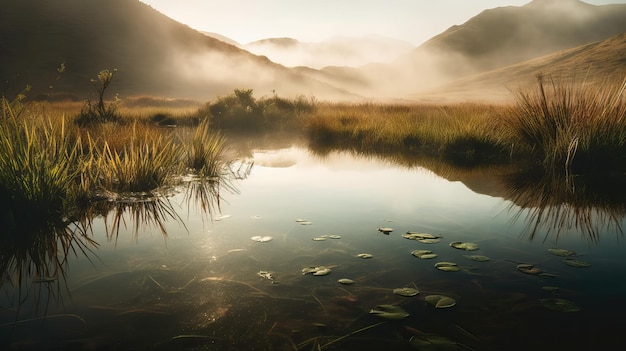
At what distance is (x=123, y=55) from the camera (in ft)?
279

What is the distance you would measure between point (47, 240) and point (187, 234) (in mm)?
1294

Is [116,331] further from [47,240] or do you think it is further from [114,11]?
[114,11]

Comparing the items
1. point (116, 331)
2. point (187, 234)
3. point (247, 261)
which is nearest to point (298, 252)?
point (247, 261)

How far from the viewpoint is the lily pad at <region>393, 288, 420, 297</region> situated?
9.55 ft

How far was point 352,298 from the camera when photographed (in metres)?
2.88

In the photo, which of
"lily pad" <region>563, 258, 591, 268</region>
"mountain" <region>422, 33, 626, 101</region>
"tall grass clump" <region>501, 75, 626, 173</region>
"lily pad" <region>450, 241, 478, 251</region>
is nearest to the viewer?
"lily pad" <region>563, 258, 591, 268</region>

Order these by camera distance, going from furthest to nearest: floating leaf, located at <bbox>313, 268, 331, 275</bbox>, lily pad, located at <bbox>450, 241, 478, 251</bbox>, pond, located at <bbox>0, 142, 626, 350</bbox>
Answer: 1. lily pad, located at <bbox>450, 241, 478, 251</bbox>
2. floating leaf, located at <bbox>313, 268, 331, 275</bbox>
3. pond, located at <bbox>0, 142, 626, 350</bbox>

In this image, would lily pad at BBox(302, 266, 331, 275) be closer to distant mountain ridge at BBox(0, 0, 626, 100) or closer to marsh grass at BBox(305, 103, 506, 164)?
marsh grass at BBox(305, 103, 506, 164)

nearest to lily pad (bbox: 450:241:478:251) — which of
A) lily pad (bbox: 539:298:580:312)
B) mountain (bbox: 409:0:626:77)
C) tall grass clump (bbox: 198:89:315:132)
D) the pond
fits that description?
the pond

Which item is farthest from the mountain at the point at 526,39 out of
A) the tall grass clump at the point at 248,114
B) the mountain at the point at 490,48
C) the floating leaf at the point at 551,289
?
the floating leaf at the point at 551,289

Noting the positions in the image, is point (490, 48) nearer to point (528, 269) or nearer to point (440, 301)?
point (528, 269)

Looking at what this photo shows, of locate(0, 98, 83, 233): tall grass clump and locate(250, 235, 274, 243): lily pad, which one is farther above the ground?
locate(0, 98, 83, 233): tall grass clump

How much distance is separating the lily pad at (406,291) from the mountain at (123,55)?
6990 centimetres

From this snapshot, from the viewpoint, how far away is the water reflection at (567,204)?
14.6 feet
